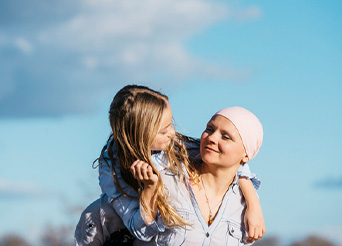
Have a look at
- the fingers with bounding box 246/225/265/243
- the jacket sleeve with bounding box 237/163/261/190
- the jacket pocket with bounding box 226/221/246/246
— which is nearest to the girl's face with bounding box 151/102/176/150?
the jacket sleeve with bounding box 237/163/261/190

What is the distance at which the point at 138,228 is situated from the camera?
5766 mm

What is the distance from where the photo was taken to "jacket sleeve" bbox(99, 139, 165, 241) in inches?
227

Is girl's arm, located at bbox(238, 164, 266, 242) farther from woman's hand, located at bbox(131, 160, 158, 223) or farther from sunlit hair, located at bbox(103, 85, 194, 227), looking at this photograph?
woman's hand, located at bbox(131, 160, 158, 223)

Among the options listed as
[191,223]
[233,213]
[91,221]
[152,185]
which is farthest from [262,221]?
[91,221]

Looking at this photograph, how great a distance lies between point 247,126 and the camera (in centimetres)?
600

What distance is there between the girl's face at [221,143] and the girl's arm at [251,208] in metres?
0.42

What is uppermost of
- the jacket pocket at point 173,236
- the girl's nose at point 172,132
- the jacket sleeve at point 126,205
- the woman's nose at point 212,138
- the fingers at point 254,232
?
the girl's nose at point 172,132

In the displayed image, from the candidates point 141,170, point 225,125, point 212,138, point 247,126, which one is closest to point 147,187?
point 141,170

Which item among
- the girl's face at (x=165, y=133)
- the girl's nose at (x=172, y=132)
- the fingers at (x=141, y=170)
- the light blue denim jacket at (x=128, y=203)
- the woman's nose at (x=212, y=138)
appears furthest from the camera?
the girl's nose at (x=172, y=132)

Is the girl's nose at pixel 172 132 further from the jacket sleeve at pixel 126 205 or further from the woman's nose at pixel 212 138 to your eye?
the jacket sleeve at pixel 126 205

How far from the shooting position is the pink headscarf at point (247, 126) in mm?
5961

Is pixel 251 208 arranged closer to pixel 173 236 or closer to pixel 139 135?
pixel 173 236

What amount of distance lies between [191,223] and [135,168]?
78cm

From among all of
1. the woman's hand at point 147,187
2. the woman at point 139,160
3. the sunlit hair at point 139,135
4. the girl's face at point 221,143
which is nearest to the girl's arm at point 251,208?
the girl's face at point 221,143
